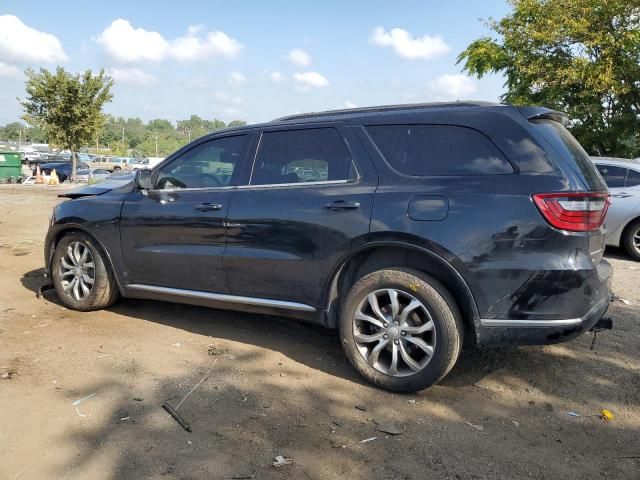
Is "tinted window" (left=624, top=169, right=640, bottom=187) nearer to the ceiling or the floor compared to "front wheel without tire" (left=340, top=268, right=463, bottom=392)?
nearer to the ceiling

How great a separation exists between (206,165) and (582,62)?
1545 centimetres

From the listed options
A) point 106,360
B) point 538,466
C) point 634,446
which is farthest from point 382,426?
point 106,360

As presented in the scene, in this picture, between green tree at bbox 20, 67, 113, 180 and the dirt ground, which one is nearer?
the dirt ground

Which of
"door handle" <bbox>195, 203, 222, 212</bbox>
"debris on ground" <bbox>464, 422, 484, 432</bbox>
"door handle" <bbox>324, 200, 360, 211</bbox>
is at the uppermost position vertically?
"door handle" <bbox>324, 200, 360, 211</bbox>

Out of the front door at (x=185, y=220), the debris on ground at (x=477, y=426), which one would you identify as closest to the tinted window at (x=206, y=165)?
the front door at (x=185, y=220)

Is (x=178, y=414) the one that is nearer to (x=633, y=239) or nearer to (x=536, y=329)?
(x=536, y=329)

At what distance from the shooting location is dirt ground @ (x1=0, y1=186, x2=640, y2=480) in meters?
2.71

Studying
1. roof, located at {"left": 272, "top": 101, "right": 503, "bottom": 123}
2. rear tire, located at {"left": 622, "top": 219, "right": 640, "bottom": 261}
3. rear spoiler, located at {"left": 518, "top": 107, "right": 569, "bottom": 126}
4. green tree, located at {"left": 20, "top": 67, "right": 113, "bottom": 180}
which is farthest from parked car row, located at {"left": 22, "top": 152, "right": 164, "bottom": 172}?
rear spoiler, located at {"left": 518, "top": 107, "right": 569, "bottom": 126}

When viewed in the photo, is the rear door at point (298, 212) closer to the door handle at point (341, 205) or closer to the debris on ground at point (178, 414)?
the door handle at point (341, 205)

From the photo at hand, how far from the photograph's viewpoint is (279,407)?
10.8 feet

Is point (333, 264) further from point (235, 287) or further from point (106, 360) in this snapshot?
point (106, 360)

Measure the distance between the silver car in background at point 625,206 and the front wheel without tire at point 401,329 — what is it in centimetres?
589

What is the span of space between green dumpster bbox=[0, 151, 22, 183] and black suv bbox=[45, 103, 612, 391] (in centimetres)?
2719

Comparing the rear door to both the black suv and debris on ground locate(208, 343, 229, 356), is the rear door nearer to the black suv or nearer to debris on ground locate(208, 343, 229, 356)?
the black suv
